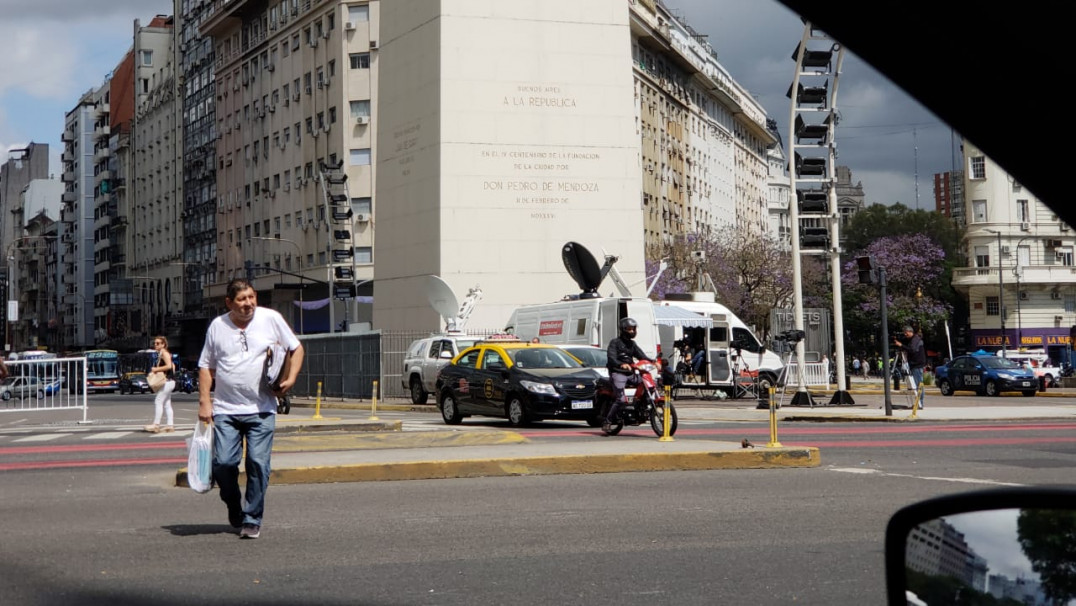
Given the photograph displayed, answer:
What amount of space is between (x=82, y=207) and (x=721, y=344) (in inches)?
4526

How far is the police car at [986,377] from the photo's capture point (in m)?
43.0

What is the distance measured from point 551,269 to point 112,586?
41.7m

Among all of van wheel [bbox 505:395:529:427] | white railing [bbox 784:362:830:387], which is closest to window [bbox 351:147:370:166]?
white railing [bbox 784:362:830:387]

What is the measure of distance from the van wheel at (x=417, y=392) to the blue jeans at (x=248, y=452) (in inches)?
1033

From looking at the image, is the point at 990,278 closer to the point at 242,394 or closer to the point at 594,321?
the point at 594,321

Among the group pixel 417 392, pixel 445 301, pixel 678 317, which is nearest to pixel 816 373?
pixel 678 317

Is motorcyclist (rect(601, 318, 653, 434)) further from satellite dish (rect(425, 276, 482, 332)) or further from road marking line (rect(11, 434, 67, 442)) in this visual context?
satellite dish (rect(425, 276, 482, 332))

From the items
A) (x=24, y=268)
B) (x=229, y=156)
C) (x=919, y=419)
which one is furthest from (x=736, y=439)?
(x=24, y=268)

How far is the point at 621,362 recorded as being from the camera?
61.2 feet

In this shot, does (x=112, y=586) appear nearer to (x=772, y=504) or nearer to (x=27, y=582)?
(x=27, y=582)

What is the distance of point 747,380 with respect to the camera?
40.4m

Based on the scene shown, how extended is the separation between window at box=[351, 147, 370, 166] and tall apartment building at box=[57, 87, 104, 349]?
65.6m

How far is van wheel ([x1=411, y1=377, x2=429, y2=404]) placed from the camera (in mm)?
35194

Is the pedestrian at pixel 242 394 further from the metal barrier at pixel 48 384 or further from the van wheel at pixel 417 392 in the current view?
the van wheel at pixel 417 392
